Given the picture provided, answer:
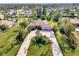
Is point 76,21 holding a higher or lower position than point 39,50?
higher

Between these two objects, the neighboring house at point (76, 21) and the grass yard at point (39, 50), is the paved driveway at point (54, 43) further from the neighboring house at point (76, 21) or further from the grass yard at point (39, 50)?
the neighboring house at point (76, 21)

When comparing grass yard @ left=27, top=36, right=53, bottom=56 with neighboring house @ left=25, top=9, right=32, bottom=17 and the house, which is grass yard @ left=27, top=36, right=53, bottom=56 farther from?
neighboring house @ left=25, top=9, right=32, bottom=17

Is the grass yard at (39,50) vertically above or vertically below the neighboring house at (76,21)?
below

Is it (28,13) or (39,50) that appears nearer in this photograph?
(39,50)

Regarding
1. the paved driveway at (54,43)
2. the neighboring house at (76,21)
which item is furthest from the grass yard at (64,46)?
the neighboring house at (76,21)

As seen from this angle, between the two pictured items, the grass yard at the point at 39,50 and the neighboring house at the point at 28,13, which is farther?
the neighboring house at the point at 28,13

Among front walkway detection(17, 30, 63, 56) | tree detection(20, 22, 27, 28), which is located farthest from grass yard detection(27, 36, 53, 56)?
tree detection(20, 22, 27, 28)

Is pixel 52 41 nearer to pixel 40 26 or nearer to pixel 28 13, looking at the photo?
pixel 40 26

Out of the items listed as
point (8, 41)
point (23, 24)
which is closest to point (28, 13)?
point (23, 24)

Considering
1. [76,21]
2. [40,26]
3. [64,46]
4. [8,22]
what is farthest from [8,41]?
[76,21]

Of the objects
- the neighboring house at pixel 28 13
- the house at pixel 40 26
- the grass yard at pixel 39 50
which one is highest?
the neighboring house at pixel 28 13

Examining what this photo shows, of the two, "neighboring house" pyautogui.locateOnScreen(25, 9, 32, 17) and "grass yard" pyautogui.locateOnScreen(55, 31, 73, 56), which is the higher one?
"neighboring house" pyautogui.locateOnScreen(25, 9, 32, 17)
